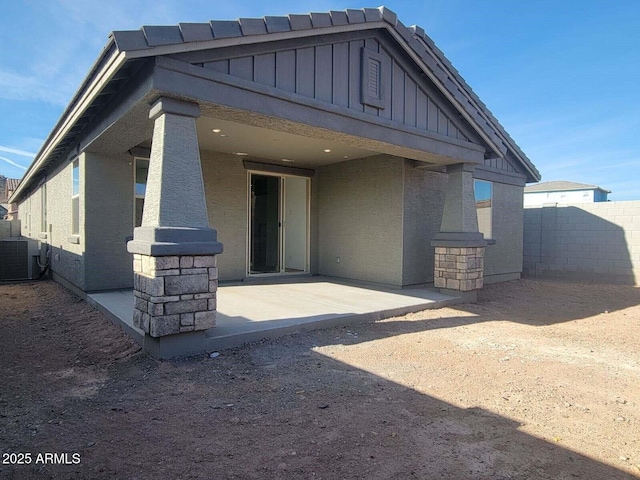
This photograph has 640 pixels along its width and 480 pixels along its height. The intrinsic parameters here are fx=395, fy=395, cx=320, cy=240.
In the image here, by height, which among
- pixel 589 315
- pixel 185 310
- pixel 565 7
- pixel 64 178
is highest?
pixel 565 7

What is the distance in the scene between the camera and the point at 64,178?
27.1 feet

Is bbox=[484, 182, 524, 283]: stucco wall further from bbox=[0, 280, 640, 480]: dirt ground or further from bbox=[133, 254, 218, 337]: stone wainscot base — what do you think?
bbox=[133, 254, 218, 337]: stone wainscot base

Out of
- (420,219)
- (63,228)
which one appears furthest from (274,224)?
(63,228)

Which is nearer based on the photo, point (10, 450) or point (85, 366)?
point (10, 450)

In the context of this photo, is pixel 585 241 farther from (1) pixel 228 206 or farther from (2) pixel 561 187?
(2) pixel 561 187

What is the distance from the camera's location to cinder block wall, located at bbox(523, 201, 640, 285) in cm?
1065

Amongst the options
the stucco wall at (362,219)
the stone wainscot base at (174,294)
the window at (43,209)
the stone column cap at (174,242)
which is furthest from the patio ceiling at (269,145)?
the window at (43,209)

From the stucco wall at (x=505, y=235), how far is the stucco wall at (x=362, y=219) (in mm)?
3415

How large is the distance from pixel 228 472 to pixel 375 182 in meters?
7.25

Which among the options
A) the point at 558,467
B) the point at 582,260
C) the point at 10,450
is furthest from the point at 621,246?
the point at 10,450

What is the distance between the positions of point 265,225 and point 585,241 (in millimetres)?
9130

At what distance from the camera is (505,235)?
10867mm

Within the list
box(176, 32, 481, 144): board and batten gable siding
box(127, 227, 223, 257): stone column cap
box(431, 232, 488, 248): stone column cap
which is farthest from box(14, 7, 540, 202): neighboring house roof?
box(431, 232, 488, 248): stone column cap

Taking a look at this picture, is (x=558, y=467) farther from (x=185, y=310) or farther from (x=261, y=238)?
(x=261, y=238)
